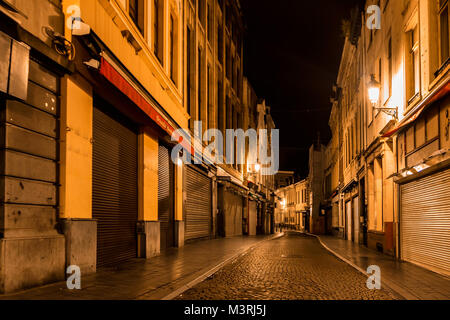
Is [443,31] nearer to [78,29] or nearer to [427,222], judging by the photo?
[427,222]

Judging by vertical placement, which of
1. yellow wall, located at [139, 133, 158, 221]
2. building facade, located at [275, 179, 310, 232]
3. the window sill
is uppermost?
the window sill

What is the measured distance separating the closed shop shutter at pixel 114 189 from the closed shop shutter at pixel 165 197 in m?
2.35

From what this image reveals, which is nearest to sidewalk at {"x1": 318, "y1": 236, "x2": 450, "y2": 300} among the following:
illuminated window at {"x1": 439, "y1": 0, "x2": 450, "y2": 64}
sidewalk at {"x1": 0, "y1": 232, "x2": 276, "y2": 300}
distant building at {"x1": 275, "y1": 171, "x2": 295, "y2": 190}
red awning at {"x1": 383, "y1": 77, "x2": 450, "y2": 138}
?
sidewalk at {"x1": 0, "y1": 232, "x2": 276, "y2": 300}

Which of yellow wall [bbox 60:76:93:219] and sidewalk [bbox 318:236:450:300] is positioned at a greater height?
yellow wall [bbox 60:76:93:219]

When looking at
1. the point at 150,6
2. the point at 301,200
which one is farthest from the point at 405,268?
the point at 301,200

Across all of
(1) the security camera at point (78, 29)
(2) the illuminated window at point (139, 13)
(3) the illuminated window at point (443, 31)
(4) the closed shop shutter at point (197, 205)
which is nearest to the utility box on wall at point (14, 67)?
(1) the security camera at point (78, 29)

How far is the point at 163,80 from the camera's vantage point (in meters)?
14.6

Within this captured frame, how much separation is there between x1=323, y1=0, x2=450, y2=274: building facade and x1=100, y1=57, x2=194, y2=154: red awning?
6685 mm

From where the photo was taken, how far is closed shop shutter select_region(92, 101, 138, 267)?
9734 millimetres

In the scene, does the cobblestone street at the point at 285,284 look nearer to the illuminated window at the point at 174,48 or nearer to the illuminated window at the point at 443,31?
the illuminated window at the point at 443,31

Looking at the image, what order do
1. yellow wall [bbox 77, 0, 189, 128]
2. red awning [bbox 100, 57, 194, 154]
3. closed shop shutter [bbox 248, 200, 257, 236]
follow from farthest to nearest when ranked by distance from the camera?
1. closed shop shutter [bbox 248, 200, 257, 236]
2. yellow wall [bbox 77, 0, 189, 128]
3. red awning [bbox 100, 57, 194, 154]

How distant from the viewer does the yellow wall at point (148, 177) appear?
40.3ft

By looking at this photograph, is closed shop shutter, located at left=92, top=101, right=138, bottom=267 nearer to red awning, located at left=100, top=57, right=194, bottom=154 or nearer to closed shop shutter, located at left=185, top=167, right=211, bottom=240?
red awning, located at left=100, top=57, right=194, bottom=154
